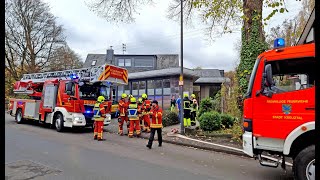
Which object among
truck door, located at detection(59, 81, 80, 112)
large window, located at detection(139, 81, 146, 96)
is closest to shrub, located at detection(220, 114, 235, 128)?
truck door, located at detection(59, 81, 80, 112)

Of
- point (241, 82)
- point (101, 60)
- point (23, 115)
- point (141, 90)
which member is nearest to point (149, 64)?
point (101, 60)

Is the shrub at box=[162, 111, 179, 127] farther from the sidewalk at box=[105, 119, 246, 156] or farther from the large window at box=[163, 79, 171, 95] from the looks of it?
the large window at box=[163, 79, 171, 95]

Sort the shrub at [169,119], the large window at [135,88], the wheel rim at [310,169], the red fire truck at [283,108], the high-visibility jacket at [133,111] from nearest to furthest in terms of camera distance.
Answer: the wheel rim at [310,169] → the red fire truck at [283,108] → the high-visibility jacket at [133,111] → the shrub at [169,119] → the large window at [135,88]

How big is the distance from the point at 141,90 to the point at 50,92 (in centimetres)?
1297

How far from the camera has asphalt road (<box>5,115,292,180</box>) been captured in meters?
6.21

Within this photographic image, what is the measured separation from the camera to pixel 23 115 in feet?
54.3

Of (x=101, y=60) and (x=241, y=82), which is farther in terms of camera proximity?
(x=101, y=60)

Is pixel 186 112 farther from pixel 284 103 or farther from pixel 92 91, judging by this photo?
pixel 284 103

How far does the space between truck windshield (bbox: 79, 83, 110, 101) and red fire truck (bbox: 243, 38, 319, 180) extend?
31.1 ft

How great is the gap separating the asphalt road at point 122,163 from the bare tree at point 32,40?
22.3 m

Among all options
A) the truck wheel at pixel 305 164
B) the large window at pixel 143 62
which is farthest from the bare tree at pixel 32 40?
the truck wheel at pixel 305 164

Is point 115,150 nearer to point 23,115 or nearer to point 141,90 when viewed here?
point 23,115

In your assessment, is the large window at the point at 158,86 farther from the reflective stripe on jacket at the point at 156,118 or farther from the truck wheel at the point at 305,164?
the truck wheel at the point at 305,164

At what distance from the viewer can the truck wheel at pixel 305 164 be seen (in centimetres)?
492
